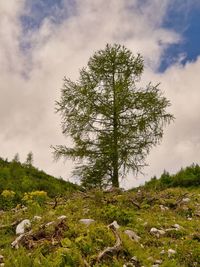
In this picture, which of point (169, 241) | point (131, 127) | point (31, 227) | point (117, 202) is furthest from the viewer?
point (131, 127)

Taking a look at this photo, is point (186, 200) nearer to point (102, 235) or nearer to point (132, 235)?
point (132, 235)

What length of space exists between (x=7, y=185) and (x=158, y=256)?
10488 millimetres

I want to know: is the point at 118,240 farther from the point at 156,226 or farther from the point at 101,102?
the point at 101,102

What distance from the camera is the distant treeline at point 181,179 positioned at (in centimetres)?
1878

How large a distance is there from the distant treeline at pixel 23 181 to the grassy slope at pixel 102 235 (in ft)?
20.2

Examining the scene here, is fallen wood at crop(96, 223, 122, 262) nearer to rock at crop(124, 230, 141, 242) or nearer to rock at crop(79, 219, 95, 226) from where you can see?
rock at crop(124, 230, 141, 242)

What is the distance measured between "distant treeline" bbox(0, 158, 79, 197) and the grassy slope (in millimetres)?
6150

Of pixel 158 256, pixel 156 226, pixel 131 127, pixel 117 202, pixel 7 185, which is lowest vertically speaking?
pixel 158 256

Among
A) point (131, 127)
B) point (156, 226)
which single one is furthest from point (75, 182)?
point (156, 226)

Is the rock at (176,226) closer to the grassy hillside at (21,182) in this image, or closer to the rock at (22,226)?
the rock at (22,226)

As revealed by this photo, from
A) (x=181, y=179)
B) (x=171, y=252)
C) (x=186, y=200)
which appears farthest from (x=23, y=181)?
(x=171, y=252)

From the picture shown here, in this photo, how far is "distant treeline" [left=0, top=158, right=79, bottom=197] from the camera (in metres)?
17.6

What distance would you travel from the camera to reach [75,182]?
2500cm

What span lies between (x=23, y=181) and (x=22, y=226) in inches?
366
